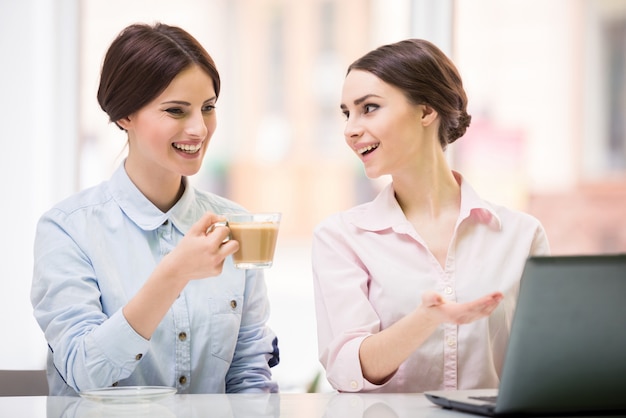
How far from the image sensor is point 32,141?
143 inches

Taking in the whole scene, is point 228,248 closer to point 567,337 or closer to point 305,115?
point 567,337

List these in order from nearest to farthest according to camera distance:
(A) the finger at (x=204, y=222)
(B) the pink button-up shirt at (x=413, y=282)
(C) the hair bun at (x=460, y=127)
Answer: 1. (A) the finger at (x=204, y=222)
2. (B) the pink button-up shirt at (x=413, y=282)
3. (C) the hair bun at (x=460, y=127)

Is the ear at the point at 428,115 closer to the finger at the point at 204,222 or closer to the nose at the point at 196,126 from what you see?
the nose at the point at 196,126

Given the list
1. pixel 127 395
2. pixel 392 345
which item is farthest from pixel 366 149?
pixel 127 395

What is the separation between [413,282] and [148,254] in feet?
2.34

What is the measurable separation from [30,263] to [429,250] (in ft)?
6.82

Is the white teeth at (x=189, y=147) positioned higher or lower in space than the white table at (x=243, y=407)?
higher

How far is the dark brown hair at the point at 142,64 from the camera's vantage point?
2182mm

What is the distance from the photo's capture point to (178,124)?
2.19 m

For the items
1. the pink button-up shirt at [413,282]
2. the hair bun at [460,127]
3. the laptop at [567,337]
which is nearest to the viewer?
the laptop at [567,337]

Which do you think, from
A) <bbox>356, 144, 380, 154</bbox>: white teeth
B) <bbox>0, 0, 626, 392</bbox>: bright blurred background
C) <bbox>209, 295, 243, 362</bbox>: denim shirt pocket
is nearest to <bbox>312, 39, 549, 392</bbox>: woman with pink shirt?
<bbox>356, 144, 380, 154</bbox>: white teeth

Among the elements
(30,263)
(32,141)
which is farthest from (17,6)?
(30,263)

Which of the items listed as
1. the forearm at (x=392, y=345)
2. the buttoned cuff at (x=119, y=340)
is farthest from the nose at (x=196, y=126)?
the forearm at (x=392, y=345)

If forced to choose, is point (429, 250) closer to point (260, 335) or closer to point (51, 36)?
point (260, 335)
